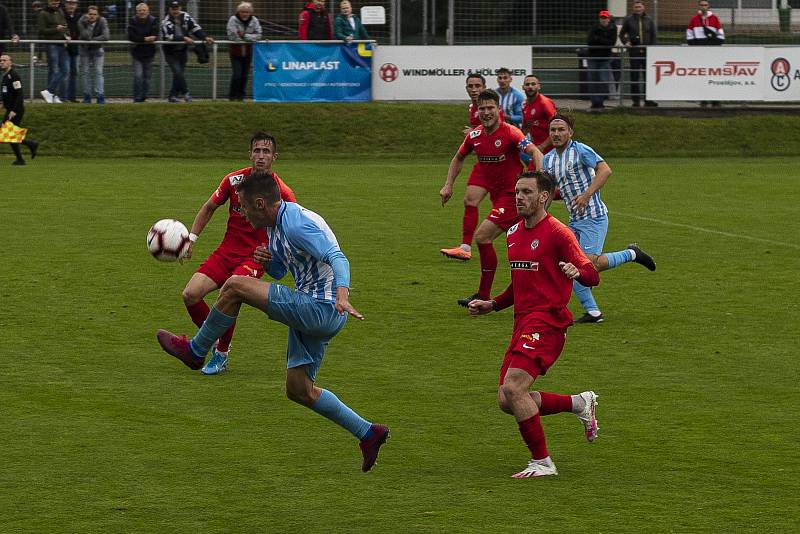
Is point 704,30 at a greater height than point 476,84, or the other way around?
point 704,30

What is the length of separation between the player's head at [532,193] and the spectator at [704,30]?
24.1 metres

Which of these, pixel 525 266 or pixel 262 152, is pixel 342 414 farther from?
pixel 262 152

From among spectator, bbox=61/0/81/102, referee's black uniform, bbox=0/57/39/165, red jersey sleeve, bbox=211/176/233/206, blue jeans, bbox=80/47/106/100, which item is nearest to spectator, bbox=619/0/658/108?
blue jeans, bbox=80/47/106/100

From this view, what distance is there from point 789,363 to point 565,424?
2.76 m

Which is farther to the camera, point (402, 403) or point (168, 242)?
point (168, 242)

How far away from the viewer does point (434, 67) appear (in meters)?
30.5

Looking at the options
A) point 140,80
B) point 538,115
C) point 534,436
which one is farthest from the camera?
point 140,80

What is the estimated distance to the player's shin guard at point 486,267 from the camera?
1354 centimetres

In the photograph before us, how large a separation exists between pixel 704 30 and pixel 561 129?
2006 centimetres

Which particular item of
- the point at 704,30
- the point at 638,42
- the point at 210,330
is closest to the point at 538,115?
the point at 638,42

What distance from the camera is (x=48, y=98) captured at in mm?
30266

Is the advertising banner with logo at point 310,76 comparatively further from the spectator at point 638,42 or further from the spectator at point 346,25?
the spectator at point 638,42

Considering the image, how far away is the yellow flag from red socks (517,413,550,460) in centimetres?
2070

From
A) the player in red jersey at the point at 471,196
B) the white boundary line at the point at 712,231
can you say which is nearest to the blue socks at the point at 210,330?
the player in red jersey at the point at 471,196
